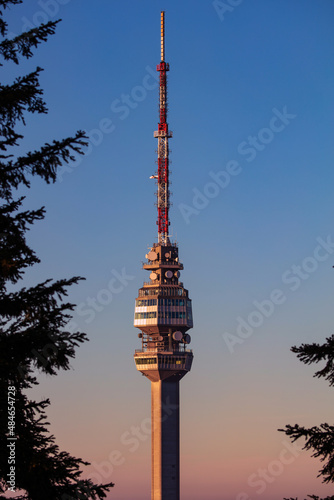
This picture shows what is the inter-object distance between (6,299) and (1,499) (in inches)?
222

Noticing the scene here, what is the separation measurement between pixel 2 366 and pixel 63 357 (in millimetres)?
1771

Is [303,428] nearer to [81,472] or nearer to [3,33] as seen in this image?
[81,472]

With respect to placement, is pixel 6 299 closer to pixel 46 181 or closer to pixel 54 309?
pixel 54 309

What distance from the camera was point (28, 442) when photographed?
29.3 meters

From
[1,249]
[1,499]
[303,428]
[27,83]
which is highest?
[27,83]

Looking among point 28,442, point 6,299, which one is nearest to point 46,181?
point 6,299

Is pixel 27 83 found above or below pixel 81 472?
above

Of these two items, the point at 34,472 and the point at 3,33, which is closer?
the point at 34,472

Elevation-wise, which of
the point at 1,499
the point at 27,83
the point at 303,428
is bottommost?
the point at 1,499

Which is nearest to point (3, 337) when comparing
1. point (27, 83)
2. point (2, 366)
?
point (2, 366)

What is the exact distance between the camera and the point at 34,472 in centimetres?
2875

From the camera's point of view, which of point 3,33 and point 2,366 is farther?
point 3,33

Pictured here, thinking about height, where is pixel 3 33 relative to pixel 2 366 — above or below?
above

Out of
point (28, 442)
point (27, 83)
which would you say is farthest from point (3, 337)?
point (27, 83)
